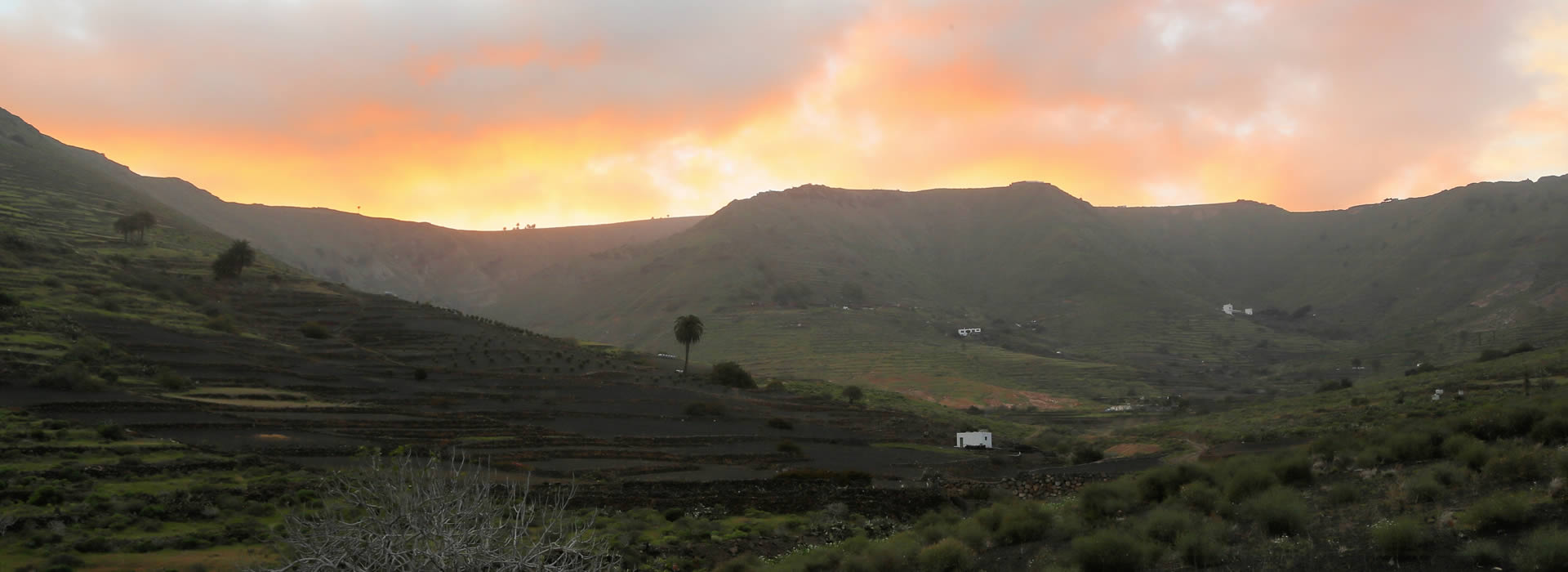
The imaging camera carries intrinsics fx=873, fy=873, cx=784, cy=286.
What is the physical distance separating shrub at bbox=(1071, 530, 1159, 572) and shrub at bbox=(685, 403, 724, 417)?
55.3 meters

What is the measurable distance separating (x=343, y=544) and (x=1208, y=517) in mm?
19990

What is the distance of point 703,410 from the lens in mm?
73812

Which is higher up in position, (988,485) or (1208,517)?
(1208,517)

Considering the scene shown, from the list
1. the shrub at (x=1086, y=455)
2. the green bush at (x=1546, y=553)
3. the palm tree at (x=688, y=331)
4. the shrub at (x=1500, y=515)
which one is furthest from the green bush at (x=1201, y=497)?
the palm tree at (x=688, y=331)

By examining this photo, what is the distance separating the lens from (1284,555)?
17828mm

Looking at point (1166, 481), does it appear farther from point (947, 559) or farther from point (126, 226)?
point (126, 226)

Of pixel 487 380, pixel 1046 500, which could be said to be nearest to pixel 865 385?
pixel 487 380

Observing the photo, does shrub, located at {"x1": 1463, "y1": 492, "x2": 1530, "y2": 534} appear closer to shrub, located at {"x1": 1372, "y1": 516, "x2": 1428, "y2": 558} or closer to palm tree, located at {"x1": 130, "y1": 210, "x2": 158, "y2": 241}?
shrub, located at {"x1": 1372, "y1": 516, "x2": 1428, "y2": 558}

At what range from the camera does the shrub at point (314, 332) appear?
85.9 meters

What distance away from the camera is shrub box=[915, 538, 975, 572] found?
868 inches

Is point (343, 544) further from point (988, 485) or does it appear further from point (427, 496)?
point (988, 485)

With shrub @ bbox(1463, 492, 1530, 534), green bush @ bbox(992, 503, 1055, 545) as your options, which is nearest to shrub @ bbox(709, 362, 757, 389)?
green bush @ bbox(992, 503, 1055, 545)

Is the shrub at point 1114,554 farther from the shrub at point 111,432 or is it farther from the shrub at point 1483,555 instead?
the shrub at point 111,432

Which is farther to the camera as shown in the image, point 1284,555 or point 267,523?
point 267,523
